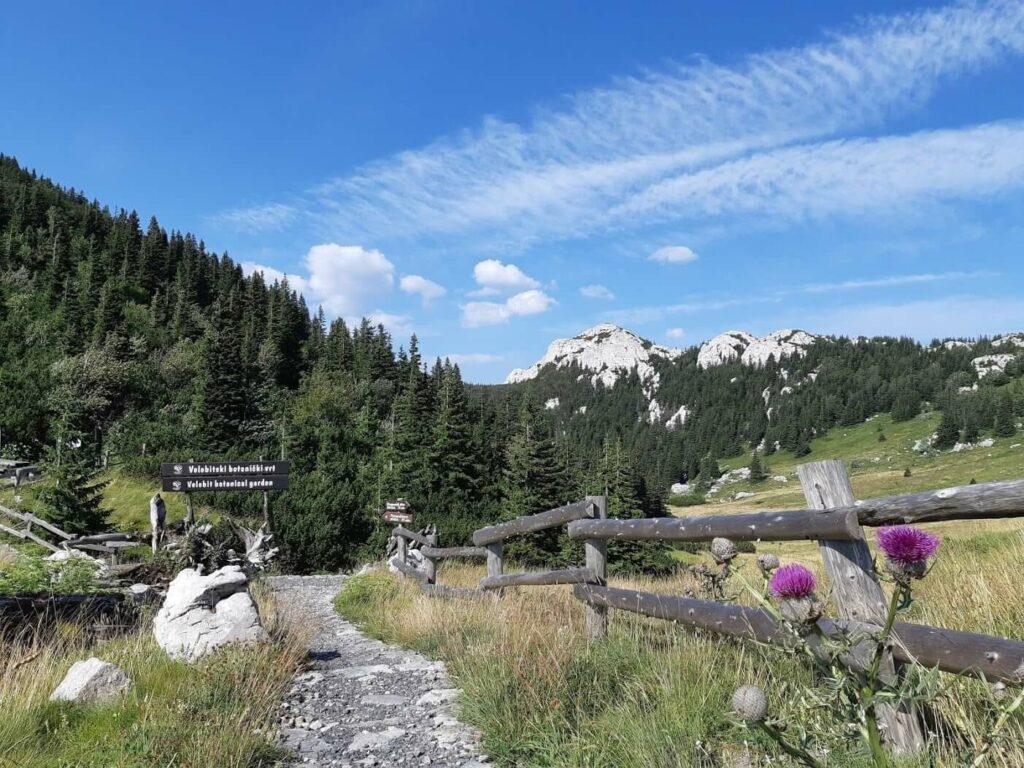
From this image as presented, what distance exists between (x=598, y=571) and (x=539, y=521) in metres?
1.44

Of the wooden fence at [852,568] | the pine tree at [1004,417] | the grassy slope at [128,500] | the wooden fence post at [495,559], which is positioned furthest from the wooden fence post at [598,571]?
the pine tree at [1004,417]

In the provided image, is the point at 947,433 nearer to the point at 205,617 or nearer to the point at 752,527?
the point at 752,527

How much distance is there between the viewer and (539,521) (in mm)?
7676

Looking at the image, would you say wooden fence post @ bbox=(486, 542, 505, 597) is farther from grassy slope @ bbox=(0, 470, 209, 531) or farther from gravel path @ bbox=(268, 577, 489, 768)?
grassy slope @ bbox=(0, 470, 209, 531)

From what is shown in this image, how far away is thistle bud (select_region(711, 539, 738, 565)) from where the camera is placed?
3.35 m

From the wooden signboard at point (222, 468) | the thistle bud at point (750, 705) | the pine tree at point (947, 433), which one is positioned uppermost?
the wooden signboard at point (222, 468)

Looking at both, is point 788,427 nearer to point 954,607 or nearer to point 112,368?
point 112,368

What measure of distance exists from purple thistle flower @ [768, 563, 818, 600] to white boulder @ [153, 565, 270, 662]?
5245 mm

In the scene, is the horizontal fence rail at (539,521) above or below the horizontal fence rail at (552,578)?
above

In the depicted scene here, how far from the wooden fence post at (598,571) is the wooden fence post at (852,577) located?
275 cm

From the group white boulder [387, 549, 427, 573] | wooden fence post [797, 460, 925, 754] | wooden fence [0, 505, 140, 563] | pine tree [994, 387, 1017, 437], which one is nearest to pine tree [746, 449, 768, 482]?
pine tree [994, 387, 1017, 437]

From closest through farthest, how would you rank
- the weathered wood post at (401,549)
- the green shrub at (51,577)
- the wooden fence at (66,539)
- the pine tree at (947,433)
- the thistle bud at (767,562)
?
1. the thistle bud at (767,562)
2. the green shrub at (51,577)
3. the weathered wood post at (401,549)
4. the wooden fence at (66,539)
5. the pine tree at (947,433)

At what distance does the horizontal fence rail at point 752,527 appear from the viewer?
3.26 meters

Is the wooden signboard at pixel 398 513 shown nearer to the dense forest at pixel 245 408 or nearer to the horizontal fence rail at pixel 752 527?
the dense forest at pixel 245 408
